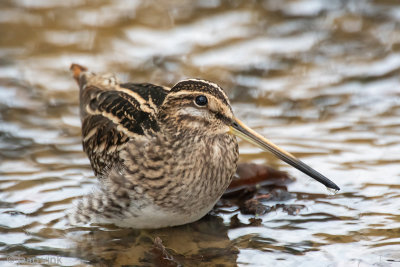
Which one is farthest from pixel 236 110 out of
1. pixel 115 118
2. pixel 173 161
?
pixel 173 161

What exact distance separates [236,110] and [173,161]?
8.74ft

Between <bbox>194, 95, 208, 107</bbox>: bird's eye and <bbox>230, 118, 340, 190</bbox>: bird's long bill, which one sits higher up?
<bbox>194, 95, 208, 107</bbox>: bird's eye

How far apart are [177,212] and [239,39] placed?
4.81m

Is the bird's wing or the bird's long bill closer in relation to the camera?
the bird's long bill

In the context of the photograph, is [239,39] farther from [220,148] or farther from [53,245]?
[53,245]

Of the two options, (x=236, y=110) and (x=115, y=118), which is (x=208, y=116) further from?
(x=236, y=110)

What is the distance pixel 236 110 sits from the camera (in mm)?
8094

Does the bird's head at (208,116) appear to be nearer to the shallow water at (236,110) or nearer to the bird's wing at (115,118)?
the bird's wing at (115,118)

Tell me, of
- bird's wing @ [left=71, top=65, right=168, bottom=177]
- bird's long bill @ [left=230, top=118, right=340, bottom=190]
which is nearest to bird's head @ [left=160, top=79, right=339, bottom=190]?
bird's long bill @ [left=230, top=118, right=340, bottom=190]

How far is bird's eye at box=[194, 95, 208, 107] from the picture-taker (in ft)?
17.6

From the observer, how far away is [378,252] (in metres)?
5.07

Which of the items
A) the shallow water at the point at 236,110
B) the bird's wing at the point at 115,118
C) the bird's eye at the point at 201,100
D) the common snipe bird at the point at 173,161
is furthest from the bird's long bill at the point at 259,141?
the bird's wing at the point at 115,118

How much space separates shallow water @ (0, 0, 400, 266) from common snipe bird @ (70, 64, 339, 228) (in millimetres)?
247

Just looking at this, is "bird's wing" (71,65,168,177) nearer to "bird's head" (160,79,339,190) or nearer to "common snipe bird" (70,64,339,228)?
"common snipe bird" (70,64,339,228)
